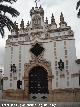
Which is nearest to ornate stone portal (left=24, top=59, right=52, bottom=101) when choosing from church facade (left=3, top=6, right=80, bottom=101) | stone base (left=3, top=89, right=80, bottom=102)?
church facade (left=3, top=6, right=80, bottom=101)

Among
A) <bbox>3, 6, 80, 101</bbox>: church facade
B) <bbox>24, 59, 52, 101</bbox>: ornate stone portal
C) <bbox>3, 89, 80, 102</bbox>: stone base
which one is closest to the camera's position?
<bbox>3, 89, 80, 102</bbox>: stone base

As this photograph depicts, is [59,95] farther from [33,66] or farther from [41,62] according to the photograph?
[33,66]

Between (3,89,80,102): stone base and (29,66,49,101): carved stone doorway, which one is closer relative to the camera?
(3,89,80,102): stone base

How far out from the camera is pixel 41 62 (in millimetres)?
29125

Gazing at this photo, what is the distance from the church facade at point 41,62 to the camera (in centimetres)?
2791

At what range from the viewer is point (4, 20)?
1956cm

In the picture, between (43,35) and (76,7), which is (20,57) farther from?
(76,7)

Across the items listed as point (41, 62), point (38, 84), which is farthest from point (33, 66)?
point (38, 84)

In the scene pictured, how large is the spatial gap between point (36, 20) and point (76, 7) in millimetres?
12067

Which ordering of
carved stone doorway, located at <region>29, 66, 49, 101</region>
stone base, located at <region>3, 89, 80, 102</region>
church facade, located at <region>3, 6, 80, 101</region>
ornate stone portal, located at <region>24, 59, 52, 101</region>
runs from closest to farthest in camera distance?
stone base, located at <region>3, 89, 80, 102</region>, church facade, located at <region>3, 6, 80, 101</region>, ornate stone portal, located at <region>24, 59, 52, 101</region>, carved stone doorway, located at <region>29, 66, 49, 101</region>

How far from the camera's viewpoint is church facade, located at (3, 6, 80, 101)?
27.9 metres

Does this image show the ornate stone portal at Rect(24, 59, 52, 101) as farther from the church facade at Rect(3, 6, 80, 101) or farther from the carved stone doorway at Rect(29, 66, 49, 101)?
the carved stone doorway at Rect(29, 66, 49, 101)

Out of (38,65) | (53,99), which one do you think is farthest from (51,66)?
(53,99)

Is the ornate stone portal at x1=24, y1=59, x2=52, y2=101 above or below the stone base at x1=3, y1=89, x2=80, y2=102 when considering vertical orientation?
above
